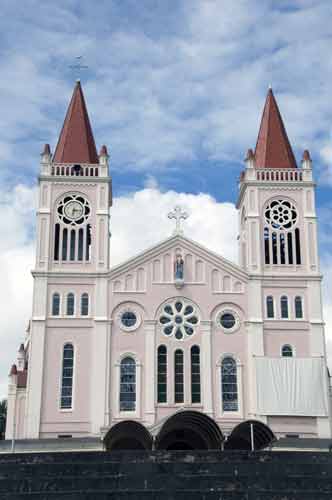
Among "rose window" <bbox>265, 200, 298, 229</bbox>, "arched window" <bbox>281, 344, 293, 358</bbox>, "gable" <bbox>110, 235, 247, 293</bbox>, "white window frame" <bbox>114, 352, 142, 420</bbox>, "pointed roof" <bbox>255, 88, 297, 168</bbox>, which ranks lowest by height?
"white window frame" <bbox>114, 352, 142, 420</bbox>

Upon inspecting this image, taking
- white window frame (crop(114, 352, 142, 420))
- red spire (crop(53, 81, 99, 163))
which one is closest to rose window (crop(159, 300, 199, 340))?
white window frame (crop(114, 352, 142, 420))

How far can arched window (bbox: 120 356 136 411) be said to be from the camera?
47500mm

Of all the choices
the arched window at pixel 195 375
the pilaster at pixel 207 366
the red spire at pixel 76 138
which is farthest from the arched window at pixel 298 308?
the red spire at pixel 76 138

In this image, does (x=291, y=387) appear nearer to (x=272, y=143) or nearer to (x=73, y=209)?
(x=272, y=143)

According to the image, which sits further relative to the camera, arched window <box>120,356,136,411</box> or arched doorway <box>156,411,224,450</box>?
arched window <box>120,356,136,411</box>

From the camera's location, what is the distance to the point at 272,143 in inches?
2149

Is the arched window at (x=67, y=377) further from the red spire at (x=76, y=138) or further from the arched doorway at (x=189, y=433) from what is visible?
the red spire at (x=76, y=138)

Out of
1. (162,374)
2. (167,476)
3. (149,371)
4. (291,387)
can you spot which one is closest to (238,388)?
(291,387)

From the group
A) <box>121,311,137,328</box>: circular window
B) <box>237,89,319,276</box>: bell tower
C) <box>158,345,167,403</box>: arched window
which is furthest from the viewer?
<box>237,89,319,276</box>: bell tower

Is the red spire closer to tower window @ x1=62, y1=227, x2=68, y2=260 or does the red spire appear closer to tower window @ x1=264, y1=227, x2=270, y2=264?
tower window @ x1=62, y1=227, x2=68, y2=260

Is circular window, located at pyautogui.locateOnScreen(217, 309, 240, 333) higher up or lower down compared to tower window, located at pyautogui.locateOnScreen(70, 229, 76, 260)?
lower down

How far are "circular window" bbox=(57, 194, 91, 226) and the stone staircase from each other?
2366 cm

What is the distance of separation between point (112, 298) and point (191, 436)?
9676mm

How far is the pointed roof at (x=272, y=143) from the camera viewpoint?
54.0 m
